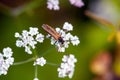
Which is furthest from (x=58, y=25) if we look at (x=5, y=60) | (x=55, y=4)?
(x=5, y=60)

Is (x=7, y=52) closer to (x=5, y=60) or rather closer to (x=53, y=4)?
(x=5, y=60)

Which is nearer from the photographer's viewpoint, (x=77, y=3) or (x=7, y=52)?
(x=7, y=52)

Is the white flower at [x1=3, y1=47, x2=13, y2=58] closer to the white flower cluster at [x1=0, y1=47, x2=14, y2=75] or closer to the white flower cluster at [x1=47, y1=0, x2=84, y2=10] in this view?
the white flower cluster at [x1=0, y1=47, x2=14, y2=75]

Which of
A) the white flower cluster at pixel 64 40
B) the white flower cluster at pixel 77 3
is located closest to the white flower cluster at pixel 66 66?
the white flower cluster at pixel 64 40

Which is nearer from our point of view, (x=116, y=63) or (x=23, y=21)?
(x=23, y=21)

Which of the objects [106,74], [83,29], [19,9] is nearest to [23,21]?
[19,9]

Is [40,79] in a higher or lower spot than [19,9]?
lower

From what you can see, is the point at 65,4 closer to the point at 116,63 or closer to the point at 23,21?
the point at 23,21
